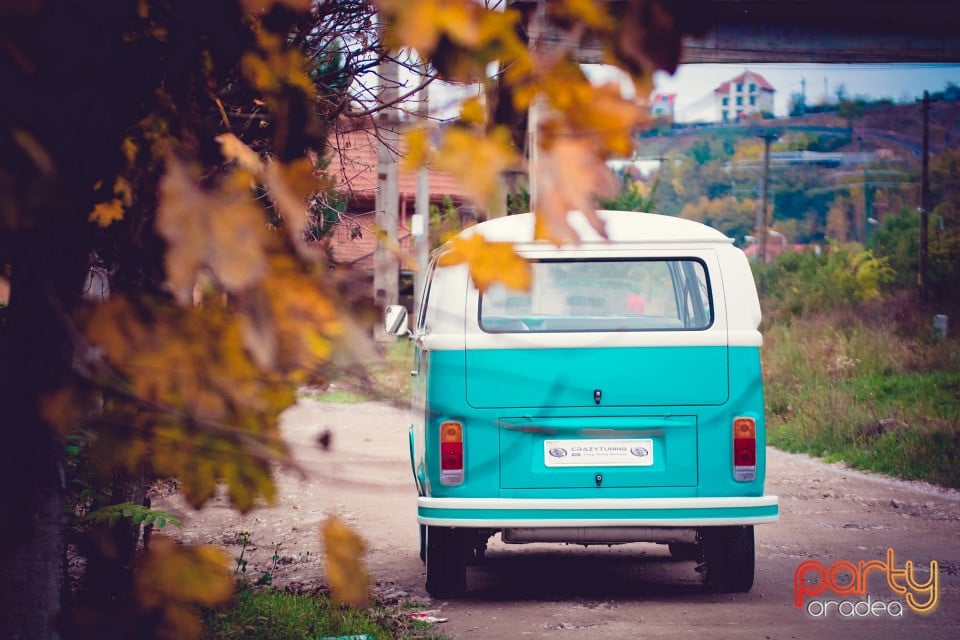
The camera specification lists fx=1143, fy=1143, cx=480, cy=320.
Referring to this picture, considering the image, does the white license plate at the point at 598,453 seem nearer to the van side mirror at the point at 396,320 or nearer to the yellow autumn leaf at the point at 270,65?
the van side mirror at the point at 396,320

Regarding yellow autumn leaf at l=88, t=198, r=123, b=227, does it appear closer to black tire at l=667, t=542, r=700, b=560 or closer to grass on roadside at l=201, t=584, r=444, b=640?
grass on roadside at l=201, t=584, r=444, b=640

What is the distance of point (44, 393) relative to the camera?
6.95 ft

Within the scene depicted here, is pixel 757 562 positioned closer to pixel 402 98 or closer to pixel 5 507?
pixel 402 98

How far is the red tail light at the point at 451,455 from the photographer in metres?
5.81

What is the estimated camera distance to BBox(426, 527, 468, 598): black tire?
617cm

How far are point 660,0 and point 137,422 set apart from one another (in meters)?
1.19

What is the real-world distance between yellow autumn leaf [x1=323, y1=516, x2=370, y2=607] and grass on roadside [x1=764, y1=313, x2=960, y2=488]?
9091 mm

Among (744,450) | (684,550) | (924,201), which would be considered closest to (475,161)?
(744,450)

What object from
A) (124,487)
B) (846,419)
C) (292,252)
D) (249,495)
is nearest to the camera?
(292,252)

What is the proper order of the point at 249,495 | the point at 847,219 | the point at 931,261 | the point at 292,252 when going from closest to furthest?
the point at 292,252
the point at 249,495
the point at 931,261
the point at 847,219

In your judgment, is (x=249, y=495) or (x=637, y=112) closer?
(x=637, y=112)

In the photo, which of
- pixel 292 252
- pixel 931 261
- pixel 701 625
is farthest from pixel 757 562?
pixel 931 261

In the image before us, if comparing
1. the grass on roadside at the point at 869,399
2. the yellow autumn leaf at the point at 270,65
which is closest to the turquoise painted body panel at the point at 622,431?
the yellow autumn leaf at the point at 270,65

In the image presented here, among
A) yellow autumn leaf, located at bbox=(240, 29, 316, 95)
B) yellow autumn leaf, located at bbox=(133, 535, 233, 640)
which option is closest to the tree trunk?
yellow autumn leaf, located at bbox=(133, 535, 233, 640)
